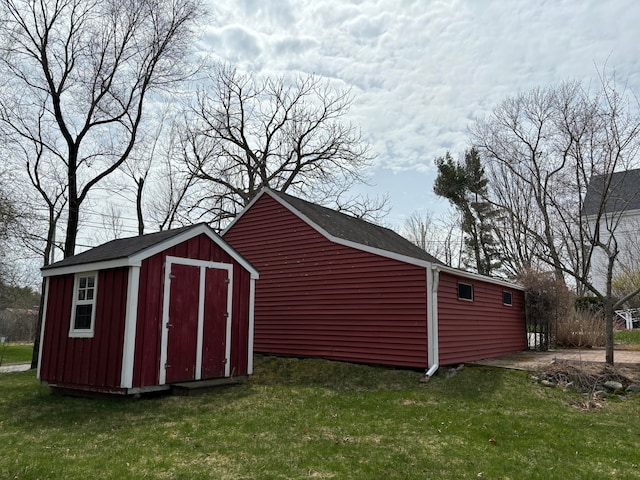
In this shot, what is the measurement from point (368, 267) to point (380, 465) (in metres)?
6.44

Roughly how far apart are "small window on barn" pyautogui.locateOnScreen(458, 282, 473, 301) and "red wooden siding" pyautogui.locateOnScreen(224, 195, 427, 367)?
5.78 ft

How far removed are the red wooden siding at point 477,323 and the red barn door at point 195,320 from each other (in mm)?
4554

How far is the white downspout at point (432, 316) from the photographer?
954 cm

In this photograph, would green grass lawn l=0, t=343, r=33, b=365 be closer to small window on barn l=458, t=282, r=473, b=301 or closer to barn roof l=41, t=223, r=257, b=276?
barn roof l=41, t=223, r=257, b=276

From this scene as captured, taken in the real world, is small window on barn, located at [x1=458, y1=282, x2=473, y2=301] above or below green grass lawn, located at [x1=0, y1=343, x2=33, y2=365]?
above

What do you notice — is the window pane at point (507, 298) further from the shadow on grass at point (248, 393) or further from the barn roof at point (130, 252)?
the barn roof at point (130, 252)

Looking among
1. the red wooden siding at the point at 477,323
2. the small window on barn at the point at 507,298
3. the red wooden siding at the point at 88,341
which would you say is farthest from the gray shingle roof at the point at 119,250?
the small window on barn at the point at 507,298

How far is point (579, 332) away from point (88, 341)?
15116 mm

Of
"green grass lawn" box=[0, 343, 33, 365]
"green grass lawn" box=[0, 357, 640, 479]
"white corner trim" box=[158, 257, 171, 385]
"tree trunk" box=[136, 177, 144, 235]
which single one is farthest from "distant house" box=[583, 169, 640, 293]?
"green grass lawn" box=[0, 343, 33, 365]

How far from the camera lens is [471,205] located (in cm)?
2766

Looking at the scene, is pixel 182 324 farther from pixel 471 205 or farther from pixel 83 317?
pixel 471 205

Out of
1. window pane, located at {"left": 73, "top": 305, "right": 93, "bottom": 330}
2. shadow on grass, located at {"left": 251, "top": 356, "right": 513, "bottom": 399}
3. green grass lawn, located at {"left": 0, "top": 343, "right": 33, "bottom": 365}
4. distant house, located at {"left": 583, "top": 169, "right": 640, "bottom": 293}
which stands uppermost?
distant house, located at {"left": 583, "top": 169, "right": 640, "bottom": 293}

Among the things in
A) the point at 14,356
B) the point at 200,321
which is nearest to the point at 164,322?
the point at 200,321

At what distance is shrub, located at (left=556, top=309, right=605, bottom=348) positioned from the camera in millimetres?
15594
